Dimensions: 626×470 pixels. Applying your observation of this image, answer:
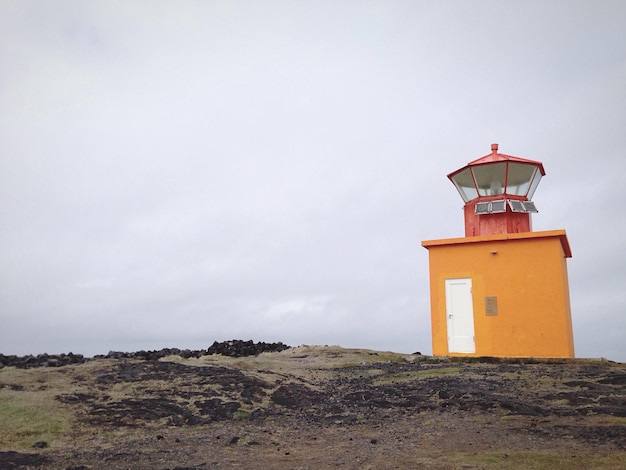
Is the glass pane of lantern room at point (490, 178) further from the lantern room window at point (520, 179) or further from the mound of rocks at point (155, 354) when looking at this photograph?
the mound of rocks at point (155, 354)

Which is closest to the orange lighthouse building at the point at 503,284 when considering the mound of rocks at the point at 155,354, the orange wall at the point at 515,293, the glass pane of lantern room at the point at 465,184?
the orange wall at the point at 515,293

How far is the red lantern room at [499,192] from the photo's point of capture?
20.1 meters

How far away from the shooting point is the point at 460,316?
18859 mm

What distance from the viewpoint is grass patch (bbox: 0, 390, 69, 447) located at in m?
8.62

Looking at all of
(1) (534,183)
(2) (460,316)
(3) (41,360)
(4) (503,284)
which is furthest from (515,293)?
(3) (41,360)

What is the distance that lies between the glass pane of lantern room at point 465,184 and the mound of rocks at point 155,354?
10224mm

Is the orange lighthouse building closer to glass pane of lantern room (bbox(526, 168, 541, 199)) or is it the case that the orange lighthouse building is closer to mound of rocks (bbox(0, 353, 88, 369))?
glass pane of lantern room (bbox(526, 168, 541, 199))

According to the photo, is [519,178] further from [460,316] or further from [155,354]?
[155,354]

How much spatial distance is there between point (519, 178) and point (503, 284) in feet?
15.2

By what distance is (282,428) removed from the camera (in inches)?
389

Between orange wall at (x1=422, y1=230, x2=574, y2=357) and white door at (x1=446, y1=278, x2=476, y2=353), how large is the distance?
0.55 feet

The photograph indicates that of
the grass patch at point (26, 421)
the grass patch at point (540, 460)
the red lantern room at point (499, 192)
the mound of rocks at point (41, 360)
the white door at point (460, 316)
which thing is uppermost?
the red lantern room at point (499, 192)

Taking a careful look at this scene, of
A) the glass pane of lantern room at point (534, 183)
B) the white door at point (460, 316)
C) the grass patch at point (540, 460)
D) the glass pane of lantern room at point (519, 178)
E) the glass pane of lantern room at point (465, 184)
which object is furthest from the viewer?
the glass pane of lantern room at point (465, 184)

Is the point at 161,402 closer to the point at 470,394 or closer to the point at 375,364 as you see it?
the point at 470,394
